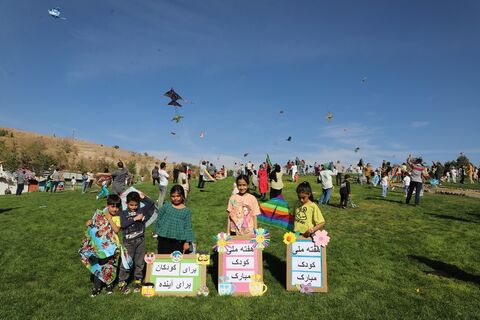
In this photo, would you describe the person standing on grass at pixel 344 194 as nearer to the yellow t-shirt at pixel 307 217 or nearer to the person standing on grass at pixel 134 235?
the yellow t-shirt at pixel 307 217

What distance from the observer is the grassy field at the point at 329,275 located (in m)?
6.00

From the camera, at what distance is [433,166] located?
37.2 m

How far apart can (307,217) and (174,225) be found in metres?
2.76

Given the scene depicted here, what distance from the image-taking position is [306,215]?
7.34m

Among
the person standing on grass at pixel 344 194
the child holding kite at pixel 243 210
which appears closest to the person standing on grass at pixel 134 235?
the child holding kite at pixel 243 210

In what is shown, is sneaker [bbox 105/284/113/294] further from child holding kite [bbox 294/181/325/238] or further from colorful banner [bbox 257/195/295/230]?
colorful banner [bbox 257/195/295/230]

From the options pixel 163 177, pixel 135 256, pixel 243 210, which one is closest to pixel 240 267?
pixel 243 210

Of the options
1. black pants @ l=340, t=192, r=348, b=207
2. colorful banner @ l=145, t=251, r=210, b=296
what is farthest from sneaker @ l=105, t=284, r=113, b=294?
black pants @ l=340, t=192, r=348, b=207

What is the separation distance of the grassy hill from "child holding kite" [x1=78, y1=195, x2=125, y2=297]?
5374 cm

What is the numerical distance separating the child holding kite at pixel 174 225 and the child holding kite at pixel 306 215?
229cm

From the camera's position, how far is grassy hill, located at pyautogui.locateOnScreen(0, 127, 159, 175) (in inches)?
2418

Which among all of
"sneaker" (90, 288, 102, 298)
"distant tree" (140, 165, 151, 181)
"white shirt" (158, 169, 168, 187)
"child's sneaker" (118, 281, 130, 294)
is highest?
"distant tree" (140, 165, 151, 181)

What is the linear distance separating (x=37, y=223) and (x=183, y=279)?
1006 cm

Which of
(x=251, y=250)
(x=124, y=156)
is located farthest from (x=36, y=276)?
(x=124, y=156)
